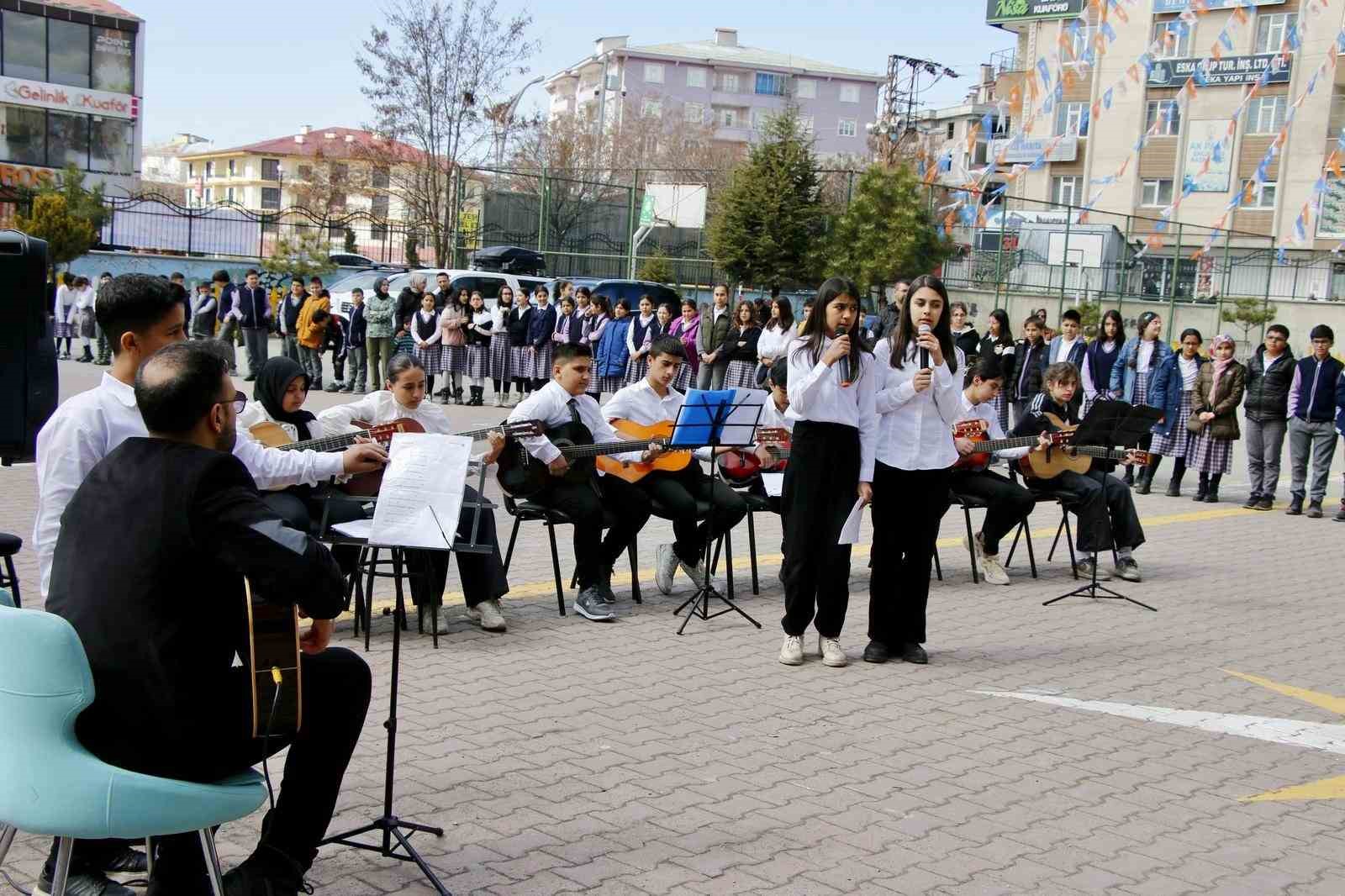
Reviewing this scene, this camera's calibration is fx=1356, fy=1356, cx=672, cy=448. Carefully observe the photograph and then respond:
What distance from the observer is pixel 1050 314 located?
31625 millimetres

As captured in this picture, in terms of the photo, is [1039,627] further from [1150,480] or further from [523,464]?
[1150,480]

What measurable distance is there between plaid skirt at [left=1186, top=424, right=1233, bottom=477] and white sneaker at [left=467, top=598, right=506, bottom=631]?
9969 millimetres

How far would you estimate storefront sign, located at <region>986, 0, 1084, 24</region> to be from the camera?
158 feet

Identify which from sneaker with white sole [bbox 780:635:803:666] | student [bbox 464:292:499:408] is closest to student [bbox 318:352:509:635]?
sneaker with white sole [bbox 780:635:803:666]

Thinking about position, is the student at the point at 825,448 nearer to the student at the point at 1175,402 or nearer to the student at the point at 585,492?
the student at the point at 585,492

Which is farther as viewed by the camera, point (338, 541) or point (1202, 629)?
point (1202, 629)

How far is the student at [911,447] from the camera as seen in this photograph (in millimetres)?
7262

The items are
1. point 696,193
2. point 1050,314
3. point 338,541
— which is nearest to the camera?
point 338,541

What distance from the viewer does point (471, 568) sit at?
25.4 ft

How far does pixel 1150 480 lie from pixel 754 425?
8.70 meters

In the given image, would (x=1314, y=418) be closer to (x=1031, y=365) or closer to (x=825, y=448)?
(x=1031, y=365)

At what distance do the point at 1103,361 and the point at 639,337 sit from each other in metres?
6.93

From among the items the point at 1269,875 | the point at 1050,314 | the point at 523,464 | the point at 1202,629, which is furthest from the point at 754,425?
the point at 1050,314

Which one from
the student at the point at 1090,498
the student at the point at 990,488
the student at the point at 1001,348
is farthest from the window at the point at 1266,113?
the student at the point at 990,488
